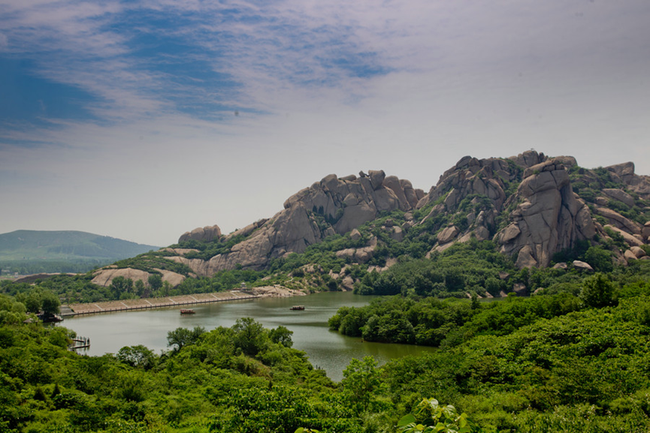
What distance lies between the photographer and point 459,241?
105 meters

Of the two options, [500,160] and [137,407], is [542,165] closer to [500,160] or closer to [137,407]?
[500,160]

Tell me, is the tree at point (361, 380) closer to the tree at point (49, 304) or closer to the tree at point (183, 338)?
the tree at point (183, 338)

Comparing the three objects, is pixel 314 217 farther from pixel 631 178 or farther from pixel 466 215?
pixel 631 178

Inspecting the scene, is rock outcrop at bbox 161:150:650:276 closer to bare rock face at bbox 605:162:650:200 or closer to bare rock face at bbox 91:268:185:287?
bare rock face at bbox 605:162:650:200

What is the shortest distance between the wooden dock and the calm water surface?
13.5 ft

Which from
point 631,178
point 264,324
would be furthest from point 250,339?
point 631,178

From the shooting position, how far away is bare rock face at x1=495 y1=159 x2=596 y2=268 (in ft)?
275

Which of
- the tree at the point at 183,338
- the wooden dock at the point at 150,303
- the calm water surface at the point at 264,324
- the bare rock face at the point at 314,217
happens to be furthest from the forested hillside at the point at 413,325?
the wooden dock at the point at 150,303

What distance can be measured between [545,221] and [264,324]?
60952mm

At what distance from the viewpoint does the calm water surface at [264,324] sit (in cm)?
3953

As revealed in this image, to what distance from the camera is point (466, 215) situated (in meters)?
109

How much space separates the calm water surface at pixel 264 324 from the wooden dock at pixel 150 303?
4.11 m

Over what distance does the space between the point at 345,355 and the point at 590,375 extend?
80.2 ft

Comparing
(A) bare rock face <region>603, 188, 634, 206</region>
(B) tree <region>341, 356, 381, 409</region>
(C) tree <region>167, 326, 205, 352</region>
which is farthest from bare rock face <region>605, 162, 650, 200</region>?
(B) tree <region>341, 356, 381, 409</region>
